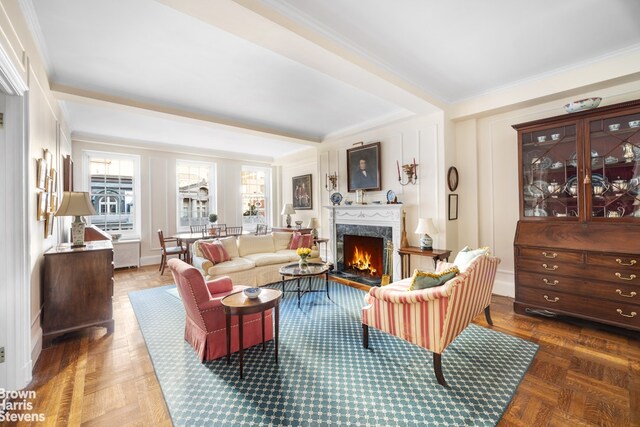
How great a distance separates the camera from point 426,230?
155 inches

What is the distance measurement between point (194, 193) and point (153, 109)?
11.3ft

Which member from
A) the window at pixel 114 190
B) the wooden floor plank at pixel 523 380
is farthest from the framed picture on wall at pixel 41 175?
the window at pixel 114 190

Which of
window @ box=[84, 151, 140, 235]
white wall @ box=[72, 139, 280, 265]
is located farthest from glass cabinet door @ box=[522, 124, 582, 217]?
window @ box=[84, 151, 140, 235]

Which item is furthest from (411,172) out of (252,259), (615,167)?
(252,259)

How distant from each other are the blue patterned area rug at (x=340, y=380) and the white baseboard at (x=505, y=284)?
4.32 feet

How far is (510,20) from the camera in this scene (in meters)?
2.34

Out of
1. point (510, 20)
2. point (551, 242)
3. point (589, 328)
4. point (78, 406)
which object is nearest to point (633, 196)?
point (551, 242)

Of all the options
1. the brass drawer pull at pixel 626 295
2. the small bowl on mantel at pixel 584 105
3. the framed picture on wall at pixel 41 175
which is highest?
the small bowl on mantel at pixel 584 105

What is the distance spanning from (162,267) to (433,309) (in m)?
5.22

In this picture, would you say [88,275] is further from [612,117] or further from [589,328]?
[612,117]

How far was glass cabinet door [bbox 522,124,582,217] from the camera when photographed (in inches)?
123

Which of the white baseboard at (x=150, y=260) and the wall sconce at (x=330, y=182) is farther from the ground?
the wall sconce at (x=330, y=182)

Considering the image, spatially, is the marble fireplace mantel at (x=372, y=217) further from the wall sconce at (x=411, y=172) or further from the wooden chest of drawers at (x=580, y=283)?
the wooden chest of drawers at (x=580, y=283)

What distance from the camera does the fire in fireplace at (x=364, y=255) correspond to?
16.2 feet
